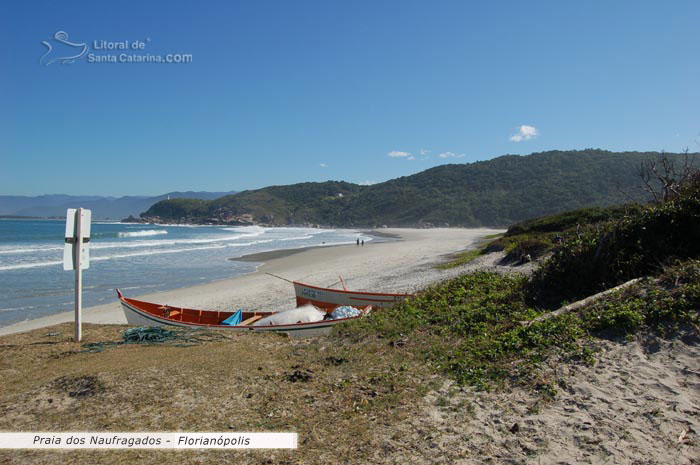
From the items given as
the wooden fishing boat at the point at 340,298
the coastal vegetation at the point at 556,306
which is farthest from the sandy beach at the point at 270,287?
the coastal vegetation at the point at 556,306

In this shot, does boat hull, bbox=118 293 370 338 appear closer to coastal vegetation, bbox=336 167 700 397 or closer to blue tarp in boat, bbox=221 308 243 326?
blue tarp in boat, bbox=221 308 243 326

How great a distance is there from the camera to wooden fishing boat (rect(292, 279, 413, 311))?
957cm

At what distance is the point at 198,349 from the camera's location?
654 centimetres

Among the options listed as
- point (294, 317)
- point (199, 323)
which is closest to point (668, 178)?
point (294, 317)

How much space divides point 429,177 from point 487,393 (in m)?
128

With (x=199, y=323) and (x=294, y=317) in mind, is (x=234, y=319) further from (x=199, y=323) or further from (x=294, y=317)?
(x=294, y=317)

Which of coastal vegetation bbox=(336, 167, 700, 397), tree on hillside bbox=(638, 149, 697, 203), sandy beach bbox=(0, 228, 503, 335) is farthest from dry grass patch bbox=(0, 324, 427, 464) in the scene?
tree on hillside bbox=(638, 149, 697, 203)

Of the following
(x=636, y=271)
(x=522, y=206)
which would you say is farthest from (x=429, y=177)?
(x=636, y=271)

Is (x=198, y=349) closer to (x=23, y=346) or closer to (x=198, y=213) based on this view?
(x=23, y=346)
